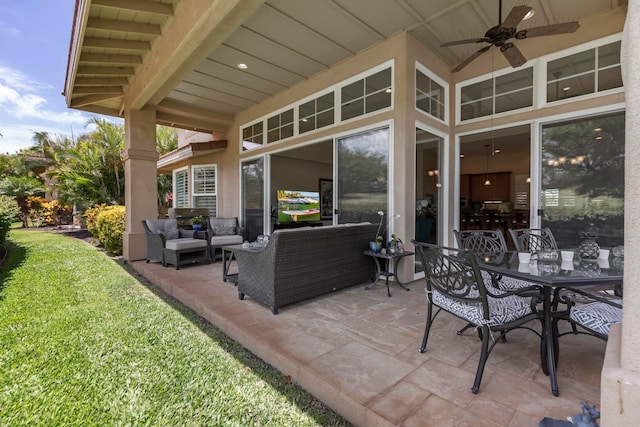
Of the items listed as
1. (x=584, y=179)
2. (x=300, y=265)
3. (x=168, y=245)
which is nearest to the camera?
(x=300, y=265)

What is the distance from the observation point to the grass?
5.30 ft

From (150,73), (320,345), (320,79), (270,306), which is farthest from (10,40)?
(320,345)

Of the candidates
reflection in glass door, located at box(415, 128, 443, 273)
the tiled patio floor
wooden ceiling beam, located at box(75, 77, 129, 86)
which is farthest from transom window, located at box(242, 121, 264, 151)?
the tiled patio floor

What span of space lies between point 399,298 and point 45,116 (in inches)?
1399

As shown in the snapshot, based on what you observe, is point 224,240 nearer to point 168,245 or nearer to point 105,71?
point 168,245

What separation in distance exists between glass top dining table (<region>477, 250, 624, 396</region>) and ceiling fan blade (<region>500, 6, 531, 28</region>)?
7.37 ft

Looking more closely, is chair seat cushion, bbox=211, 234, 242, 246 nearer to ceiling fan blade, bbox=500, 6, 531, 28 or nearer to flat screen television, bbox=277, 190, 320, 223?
flat screen television, bbox=277, 190, 320, 223

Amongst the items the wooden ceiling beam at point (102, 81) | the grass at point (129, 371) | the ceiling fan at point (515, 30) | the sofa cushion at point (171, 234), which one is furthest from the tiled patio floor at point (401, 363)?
the wooden ceiling beam at point (102, 81)

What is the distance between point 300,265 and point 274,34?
3372mm

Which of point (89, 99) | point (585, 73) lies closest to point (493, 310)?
point (585, 73)

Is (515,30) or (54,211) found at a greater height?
(515,30)

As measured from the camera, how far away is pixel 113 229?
6.32m

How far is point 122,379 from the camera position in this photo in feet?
6.38

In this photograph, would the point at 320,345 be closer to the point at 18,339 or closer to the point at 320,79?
the point at 18,339
